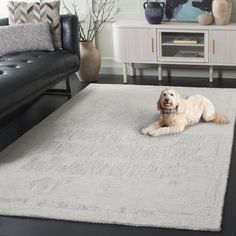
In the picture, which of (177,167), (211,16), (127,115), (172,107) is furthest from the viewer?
(211,16)

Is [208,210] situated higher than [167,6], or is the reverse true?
[167,6]

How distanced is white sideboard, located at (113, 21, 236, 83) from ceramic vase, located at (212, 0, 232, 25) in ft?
0.26

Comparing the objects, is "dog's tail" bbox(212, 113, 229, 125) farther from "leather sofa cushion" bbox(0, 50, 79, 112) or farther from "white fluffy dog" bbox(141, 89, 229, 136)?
"leather sofa cushion" bbox(0, 50, 79, 112)

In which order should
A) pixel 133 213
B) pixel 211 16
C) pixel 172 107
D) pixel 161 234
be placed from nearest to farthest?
pixel 161 234
pixel 133 213
pixel 172 107
pixel 211 16

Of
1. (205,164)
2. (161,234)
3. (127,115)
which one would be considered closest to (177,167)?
(205,164)

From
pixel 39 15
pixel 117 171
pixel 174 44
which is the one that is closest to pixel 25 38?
pixel 39 15

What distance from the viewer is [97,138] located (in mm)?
3287

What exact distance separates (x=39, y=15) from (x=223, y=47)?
1732mm

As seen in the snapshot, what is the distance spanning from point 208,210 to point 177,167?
506mm

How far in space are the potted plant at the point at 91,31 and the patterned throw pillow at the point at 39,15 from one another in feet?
1.40

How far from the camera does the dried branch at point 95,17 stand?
504cm

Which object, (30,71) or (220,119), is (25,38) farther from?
(220,119)

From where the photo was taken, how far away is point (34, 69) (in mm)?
3574

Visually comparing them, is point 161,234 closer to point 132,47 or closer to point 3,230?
point 3,230
